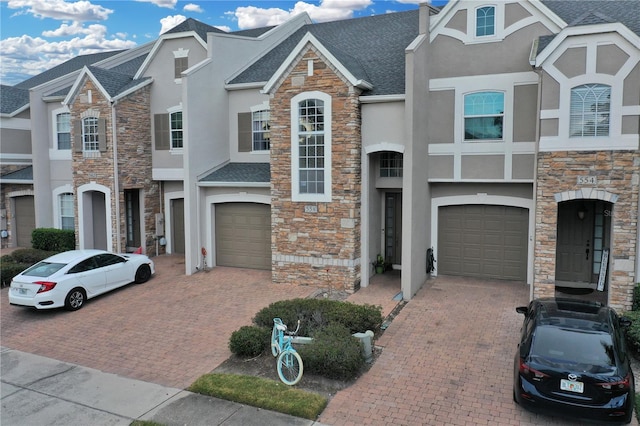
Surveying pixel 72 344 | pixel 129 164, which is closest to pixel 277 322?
pixel 72 344

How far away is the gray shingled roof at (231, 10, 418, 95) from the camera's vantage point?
14.6 m

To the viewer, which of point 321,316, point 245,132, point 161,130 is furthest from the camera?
→ point 161,130

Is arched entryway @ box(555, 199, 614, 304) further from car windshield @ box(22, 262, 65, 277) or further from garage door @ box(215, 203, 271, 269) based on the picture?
car windshield @ box(22, 262, 65, 277)

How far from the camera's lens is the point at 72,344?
11438 millimetres

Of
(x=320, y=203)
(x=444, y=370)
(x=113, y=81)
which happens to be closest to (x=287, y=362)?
(x=444, y=370)

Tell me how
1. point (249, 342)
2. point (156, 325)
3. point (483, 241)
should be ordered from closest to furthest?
point (249, 342), point (156, 325), point (483, 241)

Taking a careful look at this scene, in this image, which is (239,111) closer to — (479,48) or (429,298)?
(479,48)

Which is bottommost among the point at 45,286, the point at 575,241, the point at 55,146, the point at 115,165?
the point at 45,286

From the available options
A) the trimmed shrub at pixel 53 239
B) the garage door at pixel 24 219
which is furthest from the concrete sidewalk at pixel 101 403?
the garage door at pixel 24 219

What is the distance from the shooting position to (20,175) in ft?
74.9

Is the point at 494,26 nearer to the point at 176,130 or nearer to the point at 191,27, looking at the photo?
the point at 191,27

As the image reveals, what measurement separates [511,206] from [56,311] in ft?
44.1

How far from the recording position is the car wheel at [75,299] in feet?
44.1

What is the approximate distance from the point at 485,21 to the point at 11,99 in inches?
861
